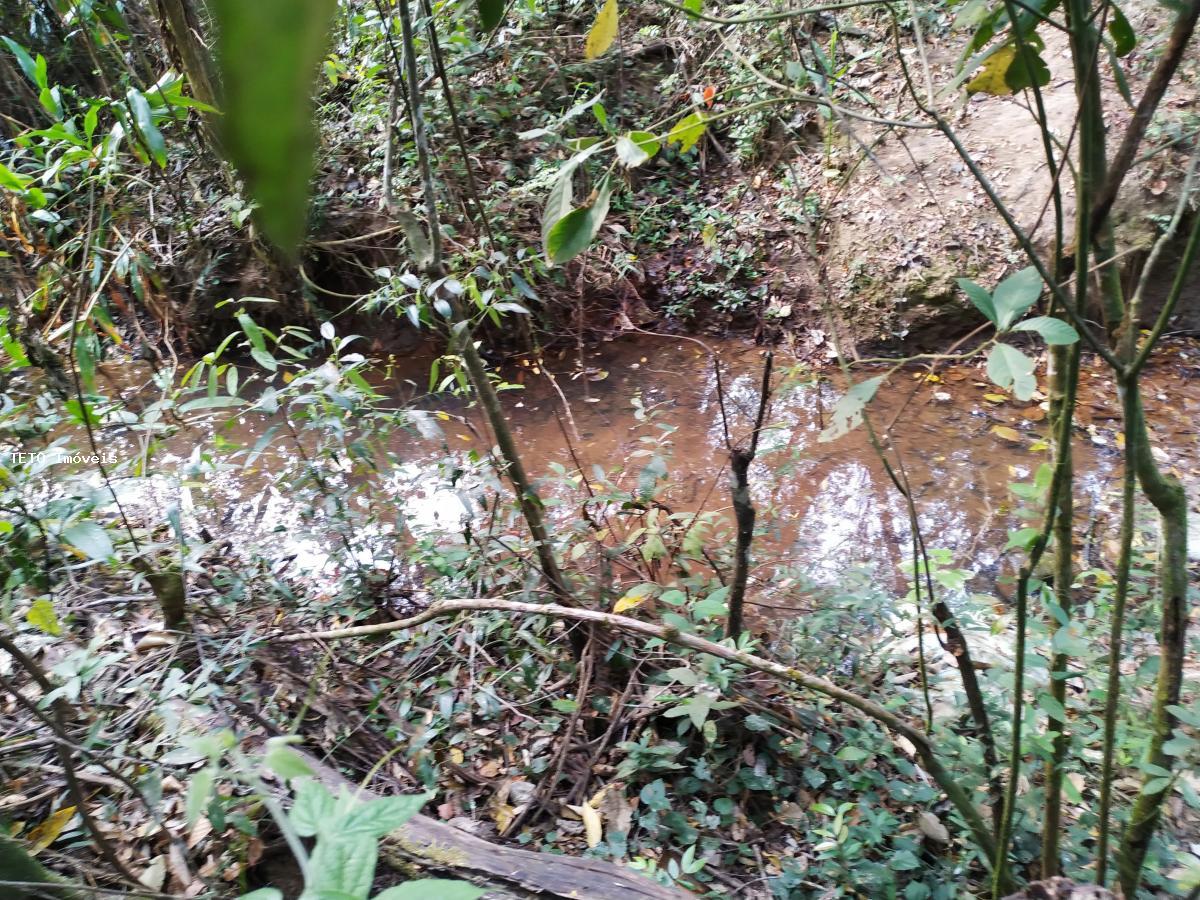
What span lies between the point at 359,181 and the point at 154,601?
342 cm

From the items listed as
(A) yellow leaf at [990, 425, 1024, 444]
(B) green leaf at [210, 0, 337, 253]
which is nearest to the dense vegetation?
(B) green leaf at [210, 0, 337, 253]

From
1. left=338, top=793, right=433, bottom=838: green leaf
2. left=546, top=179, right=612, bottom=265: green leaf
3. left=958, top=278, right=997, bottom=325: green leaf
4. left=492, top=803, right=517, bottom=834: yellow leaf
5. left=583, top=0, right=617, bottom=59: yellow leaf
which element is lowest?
left=492, top=803, right=517, bottom=834: yellow leaf

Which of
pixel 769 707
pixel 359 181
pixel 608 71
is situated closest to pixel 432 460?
pixel 359 181

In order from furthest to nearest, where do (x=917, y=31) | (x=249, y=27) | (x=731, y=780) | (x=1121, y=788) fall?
(x=731, y=780) → (x=1121, y=788) → (x=917, y=31) → (x=249, y=27)

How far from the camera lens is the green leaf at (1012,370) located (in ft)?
2.38

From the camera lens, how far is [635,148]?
78 cm

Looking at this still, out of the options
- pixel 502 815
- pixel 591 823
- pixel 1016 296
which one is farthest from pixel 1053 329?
pixel 502 815

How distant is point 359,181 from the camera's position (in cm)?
461

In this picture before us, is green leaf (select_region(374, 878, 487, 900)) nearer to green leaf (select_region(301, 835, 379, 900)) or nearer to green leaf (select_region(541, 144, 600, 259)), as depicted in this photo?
green leaf (select_region(301, 835, 379, 900))

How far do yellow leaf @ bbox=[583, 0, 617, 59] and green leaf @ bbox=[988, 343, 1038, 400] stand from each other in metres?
0.64

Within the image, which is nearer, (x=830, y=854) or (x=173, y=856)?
(x=173, y=856)

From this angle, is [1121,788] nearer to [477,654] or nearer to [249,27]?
[477,654]

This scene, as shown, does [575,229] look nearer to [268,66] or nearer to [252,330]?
[268,66]

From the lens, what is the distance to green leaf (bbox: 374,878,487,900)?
2.11ft
